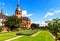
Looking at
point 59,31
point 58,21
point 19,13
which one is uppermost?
point 19,13

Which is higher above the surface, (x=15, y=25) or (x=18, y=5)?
(x=18, y=5)

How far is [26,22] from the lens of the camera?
14775cm

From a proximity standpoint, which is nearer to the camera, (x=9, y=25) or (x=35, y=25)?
(x=9, y=25)

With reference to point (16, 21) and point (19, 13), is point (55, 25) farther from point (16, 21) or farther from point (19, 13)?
point (19, 13)

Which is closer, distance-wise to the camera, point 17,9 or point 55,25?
point 55,25

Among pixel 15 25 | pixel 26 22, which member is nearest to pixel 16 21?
pixel 15 25

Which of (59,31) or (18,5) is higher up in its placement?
(18,5)

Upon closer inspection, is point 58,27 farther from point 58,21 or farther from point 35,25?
point 35,25

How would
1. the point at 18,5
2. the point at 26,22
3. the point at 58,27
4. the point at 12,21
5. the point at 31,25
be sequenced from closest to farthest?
the point at 58,27 → the point at 12,21 → the point at 18,5 → the point at 26,22 → the point at 31,25

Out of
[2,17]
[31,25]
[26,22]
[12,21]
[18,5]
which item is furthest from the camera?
[31,25]

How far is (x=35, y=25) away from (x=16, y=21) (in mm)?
76729

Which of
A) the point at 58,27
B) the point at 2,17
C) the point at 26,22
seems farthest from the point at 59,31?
the point at 26,22

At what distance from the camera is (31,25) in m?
158

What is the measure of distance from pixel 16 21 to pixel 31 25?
81957 mm
